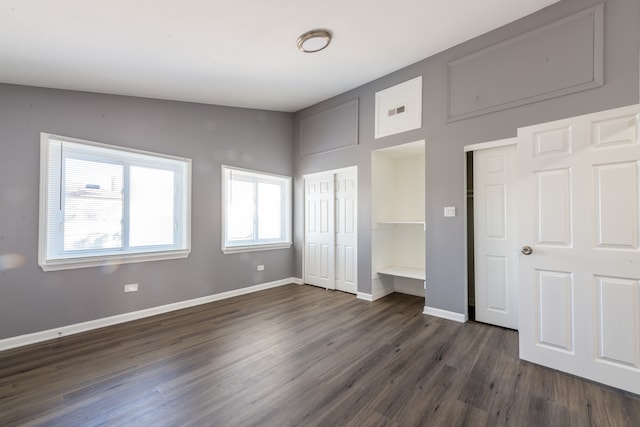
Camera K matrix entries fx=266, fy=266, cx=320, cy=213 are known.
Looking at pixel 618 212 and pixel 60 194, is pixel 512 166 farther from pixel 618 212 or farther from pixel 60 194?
pixel 60 194

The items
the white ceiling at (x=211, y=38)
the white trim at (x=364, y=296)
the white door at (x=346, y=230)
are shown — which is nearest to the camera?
the white ceiling at (x=211, y=38)

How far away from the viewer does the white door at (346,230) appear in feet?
14.4

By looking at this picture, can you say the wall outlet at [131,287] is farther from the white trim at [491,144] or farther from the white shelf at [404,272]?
the white trim at [491,144]

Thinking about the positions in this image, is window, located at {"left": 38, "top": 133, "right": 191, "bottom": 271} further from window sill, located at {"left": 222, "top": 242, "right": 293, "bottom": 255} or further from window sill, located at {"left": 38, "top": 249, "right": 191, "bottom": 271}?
window sill, located at {"left": 222, "top": 242, "right": 293, "bottom": 255}

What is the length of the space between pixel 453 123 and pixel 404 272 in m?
2.16

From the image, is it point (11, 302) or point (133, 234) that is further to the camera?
point (133, 234)

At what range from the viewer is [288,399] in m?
1.84

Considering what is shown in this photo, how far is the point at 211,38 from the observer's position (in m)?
2.52

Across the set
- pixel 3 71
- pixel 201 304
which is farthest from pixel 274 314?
pixel 3 71

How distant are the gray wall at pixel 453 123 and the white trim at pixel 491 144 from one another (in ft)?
0.17

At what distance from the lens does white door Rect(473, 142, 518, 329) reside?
2977 mm

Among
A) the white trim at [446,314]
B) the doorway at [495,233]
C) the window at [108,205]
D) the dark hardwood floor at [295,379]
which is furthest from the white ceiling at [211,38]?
the white trim at [446,314]

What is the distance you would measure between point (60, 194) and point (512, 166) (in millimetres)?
5013

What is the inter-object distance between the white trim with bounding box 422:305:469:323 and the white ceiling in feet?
10.5
